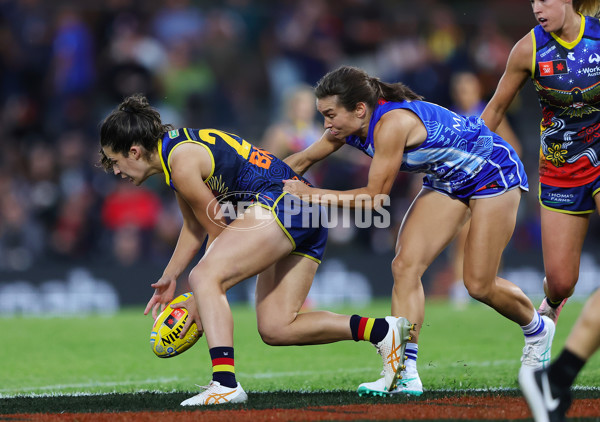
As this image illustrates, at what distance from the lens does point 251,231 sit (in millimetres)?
5129

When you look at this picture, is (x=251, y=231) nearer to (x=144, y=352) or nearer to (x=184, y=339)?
(x=184, y=339)

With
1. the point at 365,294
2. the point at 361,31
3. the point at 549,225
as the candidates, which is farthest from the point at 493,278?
the point at 361,31

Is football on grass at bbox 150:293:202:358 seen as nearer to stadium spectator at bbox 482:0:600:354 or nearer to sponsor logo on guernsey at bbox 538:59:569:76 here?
stadium spectator at bbox 482:0:600:354

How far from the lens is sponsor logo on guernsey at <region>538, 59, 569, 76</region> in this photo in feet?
17.6

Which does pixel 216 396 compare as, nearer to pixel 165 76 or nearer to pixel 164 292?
pixel 164 292

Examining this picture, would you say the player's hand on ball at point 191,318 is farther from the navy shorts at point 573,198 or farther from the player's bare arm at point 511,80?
the navy shorts at point 573,198

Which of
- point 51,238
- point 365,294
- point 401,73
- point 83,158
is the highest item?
point 401,73

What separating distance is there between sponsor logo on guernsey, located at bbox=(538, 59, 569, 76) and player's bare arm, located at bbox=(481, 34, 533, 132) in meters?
0.09

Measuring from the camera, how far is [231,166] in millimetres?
5219

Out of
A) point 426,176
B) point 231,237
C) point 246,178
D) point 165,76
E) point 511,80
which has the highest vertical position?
point 165,76

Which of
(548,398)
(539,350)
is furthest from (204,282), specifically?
(539,350)

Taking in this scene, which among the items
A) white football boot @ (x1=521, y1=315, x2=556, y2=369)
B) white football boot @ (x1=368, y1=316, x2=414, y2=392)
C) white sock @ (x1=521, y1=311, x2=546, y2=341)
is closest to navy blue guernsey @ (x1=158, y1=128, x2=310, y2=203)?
white football boot @ (x1=368, y1=316, x2=414, y2=392)

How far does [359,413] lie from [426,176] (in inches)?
76.2

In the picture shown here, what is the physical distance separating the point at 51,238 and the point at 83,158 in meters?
1.47
